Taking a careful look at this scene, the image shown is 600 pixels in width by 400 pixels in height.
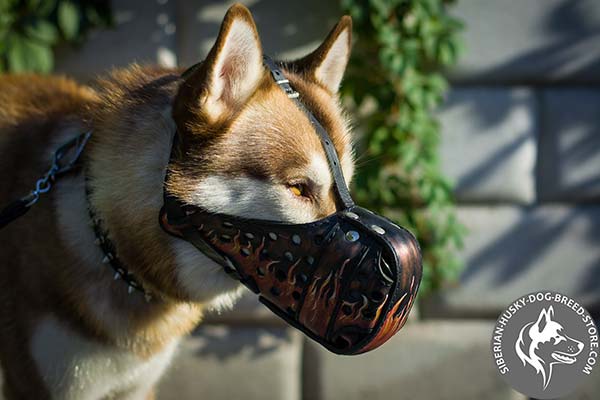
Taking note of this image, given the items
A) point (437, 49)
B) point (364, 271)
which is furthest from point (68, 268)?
point (437, 49)

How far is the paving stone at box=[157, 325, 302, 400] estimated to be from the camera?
405 centimetres

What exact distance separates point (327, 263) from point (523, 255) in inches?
95.0

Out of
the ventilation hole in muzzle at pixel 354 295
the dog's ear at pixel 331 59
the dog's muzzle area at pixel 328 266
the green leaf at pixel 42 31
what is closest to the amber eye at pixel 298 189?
the dog's muzzle area at pixel 328 266

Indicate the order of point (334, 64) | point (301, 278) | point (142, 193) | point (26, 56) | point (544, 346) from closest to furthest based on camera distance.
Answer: point (301, 278) → point (142, 193) → point (334, 64) → point (544, 346) → point (26, 56)

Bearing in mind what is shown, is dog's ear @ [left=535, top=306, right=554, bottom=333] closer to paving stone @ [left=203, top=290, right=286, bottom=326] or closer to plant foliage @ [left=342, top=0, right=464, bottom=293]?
plant foliage @ [left=342, top=0, right=464, bottom=293]

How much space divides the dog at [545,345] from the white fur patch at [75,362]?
1908 mm

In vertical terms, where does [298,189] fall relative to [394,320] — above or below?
above

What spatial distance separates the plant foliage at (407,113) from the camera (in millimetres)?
3816

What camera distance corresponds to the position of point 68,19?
149 inches

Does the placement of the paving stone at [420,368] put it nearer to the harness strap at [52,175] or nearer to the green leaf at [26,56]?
the harness strap at [52,175]

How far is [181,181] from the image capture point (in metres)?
2.12

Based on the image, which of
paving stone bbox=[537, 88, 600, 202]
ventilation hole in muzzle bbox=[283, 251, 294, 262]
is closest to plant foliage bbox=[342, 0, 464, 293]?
paving stone bbox=[537, 88, 600, 202]

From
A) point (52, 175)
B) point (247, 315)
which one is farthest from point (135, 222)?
point (247, 315)

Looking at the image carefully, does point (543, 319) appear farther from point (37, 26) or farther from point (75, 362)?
point (37, 26)
